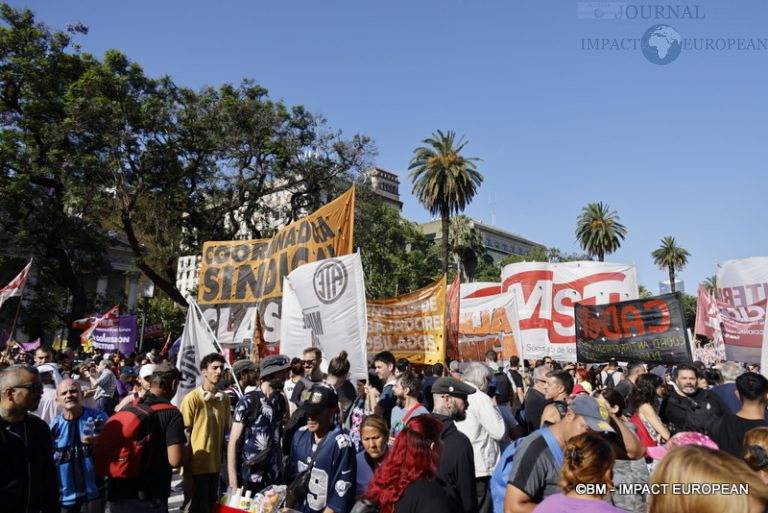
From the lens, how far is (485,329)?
15508 millimetres

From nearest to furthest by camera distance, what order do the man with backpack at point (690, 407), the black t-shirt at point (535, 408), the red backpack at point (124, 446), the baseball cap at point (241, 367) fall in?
the red backpack at point (124, 446) → the man with backpack at point (690, 407) → the black t-shirt at point (535, 408) → the baseball cap at point (241, 367)

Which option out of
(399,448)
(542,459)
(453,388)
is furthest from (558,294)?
(399,448)

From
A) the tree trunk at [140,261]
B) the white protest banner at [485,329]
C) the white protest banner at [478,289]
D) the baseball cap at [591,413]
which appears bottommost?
the baseball cap at [591,413]

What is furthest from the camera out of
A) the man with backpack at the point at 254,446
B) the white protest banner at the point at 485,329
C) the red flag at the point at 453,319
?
the white protest banner at the point at 485,329

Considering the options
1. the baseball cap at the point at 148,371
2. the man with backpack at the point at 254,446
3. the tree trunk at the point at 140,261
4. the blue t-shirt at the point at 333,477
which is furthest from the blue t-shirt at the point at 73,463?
the tree trunk at the point at 140,261

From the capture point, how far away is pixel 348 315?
7812mm

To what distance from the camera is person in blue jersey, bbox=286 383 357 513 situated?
351 cm

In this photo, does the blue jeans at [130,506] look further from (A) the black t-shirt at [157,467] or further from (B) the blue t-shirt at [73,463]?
(B) the blue t-shirt at [73,463]

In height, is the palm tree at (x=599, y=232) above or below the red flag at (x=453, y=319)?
above

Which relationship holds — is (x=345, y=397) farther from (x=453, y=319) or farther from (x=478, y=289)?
(x=478, y=289)

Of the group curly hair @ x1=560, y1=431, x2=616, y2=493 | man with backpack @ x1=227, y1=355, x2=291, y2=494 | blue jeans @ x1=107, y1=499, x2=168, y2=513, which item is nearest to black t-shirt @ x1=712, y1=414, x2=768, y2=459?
curly hair @ x1=560, y1=431, x2=616, y2=493

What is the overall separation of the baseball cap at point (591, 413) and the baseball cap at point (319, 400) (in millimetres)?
1582

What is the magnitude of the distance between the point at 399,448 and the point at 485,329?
12904 millimetres

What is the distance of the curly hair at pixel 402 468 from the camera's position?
111 inches
